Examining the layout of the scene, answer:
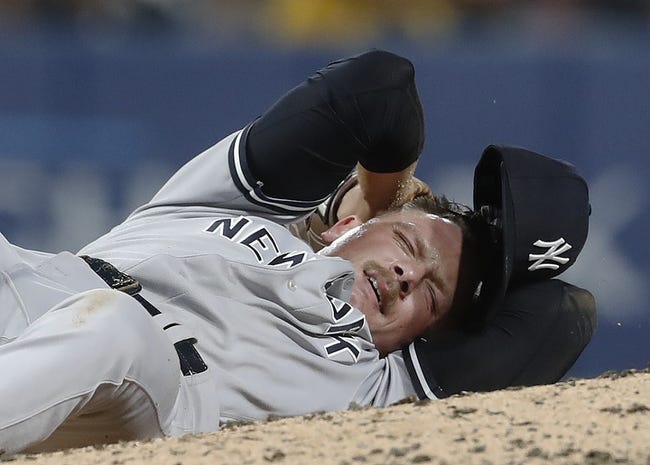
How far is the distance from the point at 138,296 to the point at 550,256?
829 mm

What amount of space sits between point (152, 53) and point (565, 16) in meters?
1.24

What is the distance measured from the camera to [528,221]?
2199 millimetres

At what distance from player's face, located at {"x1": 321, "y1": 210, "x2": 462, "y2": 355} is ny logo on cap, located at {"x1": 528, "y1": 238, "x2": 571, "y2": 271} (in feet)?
0.51

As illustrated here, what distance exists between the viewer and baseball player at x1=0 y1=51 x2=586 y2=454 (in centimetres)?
150

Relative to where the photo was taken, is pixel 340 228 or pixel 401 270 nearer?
pixel 401 270

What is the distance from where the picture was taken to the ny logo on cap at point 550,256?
2.21 meters

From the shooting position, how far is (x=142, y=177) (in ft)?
10.8

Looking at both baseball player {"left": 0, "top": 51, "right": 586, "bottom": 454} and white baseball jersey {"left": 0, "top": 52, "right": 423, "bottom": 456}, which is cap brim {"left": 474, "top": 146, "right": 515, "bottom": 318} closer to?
baseball player {"left": 0, "top": 51, "right": 586, "bottom": 454}

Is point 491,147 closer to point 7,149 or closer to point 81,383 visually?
point 81,383

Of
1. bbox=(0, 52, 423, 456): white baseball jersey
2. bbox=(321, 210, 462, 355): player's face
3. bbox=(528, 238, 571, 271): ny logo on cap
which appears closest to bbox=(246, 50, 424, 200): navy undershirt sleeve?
bbox=(0, 52, 423, 456): white baseball jersey

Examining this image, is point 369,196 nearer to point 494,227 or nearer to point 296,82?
point 494,227

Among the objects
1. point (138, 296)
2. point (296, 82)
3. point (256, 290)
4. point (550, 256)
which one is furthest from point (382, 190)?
point (296, 82)

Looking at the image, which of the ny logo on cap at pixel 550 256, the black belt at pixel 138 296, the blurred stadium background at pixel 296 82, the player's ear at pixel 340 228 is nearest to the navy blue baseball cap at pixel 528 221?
the ny logo on cap at pixel 550 256

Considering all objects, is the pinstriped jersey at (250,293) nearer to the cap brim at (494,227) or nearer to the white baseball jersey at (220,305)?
the white baseball jersey at (220,305)
